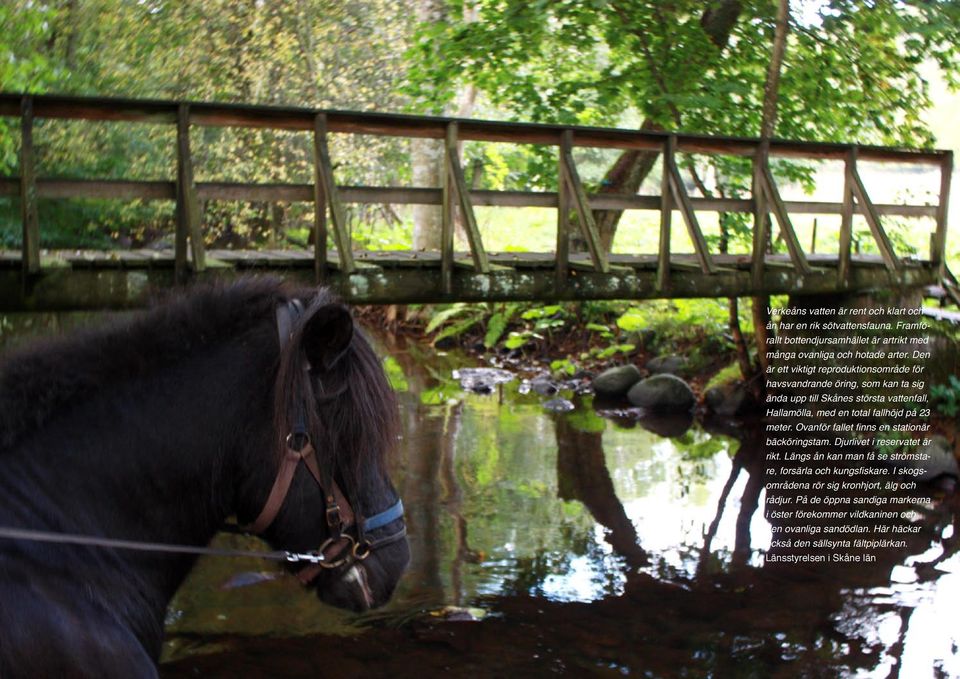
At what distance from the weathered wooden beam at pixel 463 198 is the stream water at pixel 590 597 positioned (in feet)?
6.93

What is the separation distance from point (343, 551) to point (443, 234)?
512 centimetres

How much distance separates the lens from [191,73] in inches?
571

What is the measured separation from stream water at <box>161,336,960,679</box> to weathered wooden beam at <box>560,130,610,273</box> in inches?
83.7

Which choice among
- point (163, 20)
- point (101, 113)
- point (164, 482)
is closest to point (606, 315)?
point (163, 20)

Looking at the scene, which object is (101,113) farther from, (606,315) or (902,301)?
(606,315)

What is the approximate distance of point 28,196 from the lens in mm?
5566

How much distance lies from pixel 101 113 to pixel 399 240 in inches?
485

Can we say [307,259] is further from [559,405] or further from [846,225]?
[559,405]

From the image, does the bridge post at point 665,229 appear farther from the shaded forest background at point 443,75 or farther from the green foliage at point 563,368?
the green foliage at point 563,368

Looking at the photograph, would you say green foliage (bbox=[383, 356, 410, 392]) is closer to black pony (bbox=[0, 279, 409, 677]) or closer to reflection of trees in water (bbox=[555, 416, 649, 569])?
reflection of trees in water (bbox=[555, 416, 649, 569])

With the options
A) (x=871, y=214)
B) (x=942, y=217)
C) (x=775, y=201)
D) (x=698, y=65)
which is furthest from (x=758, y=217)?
(x=942, y=217)

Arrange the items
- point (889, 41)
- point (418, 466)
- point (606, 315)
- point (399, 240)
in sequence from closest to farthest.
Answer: point (418, 466) → point (889, 41) → point (606, 315) → point (399, 240)

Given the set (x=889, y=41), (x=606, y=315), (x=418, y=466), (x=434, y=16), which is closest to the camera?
(x=418, y=466)

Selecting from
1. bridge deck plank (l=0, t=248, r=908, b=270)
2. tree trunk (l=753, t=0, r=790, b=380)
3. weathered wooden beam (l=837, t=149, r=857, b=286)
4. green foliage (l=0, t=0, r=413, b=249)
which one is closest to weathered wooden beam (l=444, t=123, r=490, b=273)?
bridge deck plank (l=0, t=248, r=908, b=270)
